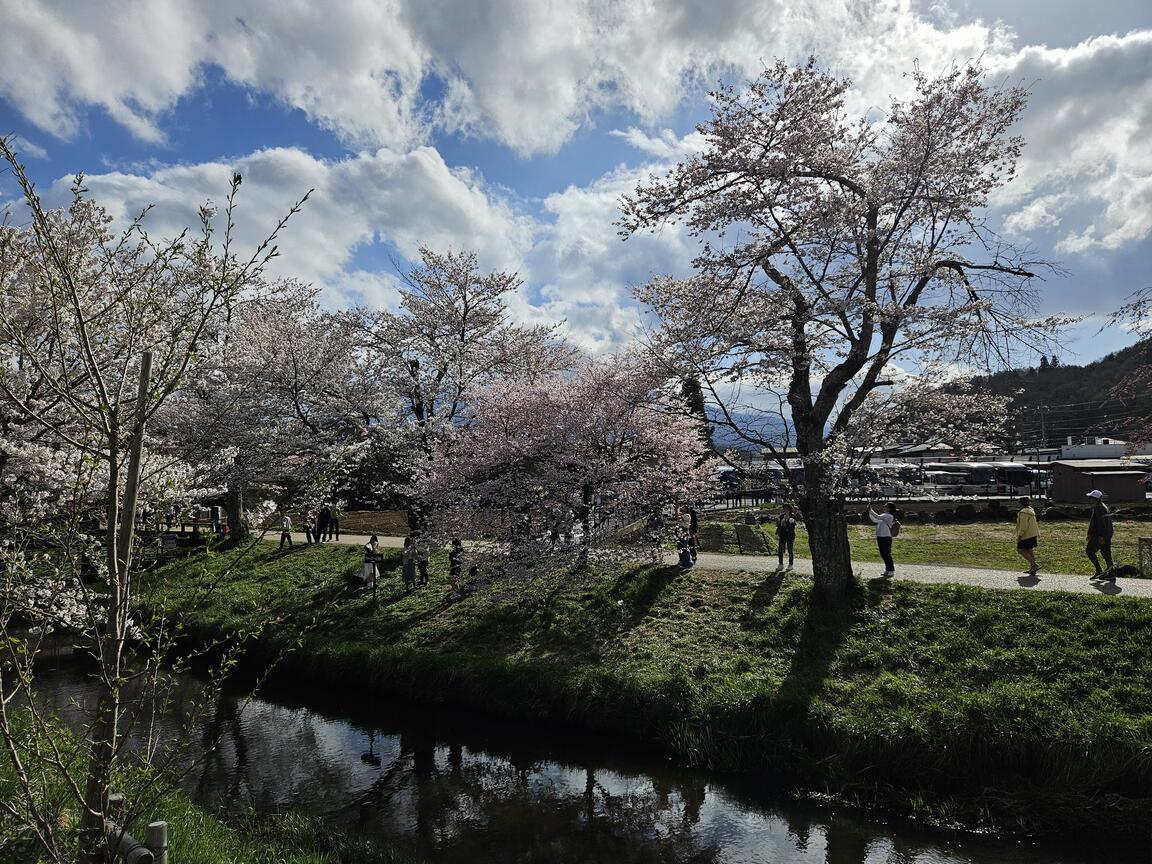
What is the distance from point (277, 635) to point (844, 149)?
627 inches

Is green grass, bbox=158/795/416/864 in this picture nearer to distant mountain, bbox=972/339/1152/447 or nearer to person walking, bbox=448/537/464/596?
person walking, bbox=448/537/464/596

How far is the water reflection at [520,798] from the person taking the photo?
26.3 ft

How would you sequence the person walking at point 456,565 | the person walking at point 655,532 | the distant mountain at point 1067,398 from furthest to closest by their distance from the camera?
1. the distant mountain at point 1067,398
2. the person walking at point 456,565
3. the person walking at point 655,532

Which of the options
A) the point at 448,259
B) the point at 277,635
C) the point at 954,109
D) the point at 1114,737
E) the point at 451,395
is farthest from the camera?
the point at 448,259

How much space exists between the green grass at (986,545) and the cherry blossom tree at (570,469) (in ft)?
19.7

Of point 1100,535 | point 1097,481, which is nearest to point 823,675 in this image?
point 1100,535

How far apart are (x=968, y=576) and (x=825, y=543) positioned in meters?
3.65

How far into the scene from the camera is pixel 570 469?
15406 millimetres

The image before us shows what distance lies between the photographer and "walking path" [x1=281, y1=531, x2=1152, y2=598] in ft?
40.5

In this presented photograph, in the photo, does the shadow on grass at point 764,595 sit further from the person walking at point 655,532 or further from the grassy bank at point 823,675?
the person walking at point 655,532

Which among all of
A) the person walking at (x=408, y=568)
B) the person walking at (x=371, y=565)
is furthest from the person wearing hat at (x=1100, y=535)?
the person walking at (x=371, y=565)

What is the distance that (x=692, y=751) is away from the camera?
1010 centimetres

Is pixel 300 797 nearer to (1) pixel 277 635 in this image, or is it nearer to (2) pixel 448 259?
(1) pixel 277 635

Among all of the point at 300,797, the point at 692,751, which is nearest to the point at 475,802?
the point at 300,797
